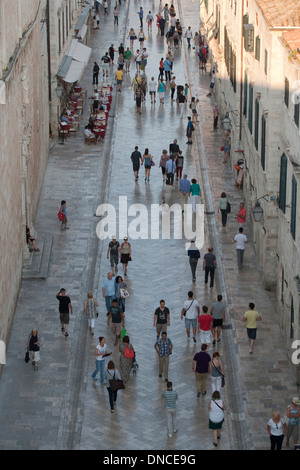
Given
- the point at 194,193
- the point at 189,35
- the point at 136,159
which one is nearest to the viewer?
the point at 194,193

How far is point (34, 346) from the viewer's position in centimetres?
3183

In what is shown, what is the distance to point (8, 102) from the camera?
3388cm

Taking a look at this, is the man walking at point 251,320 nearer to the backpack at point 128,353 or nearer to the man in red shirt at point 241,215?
the backpack at point 128,353

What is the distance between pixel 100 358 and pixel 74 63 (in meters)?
29.1

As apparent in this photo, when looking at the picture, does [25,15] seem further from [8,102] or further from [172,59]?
[172,59]

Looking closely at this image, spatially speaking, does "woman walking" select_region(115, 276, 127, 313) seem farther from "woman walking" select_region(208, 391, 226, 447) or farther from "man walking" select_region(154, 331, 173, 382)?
"woman walking" select_region(208, 391, 226, 447)

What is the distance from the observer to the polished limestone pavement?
29234 millimetres

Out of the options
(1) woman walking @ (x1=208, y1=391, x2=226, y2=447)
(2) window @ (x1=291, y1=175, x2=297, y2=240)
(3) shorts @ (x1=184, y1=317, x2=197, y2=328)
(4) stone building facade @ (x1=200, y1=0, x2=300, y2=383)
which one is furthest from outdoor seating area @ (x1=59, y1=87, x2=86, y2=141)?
(1) woman walking @ (x1=208, y1=391, x2=226, y2=447)

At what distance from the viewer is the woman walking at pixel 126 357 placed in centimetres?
3100

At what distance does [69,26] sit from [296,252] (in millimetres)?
31393

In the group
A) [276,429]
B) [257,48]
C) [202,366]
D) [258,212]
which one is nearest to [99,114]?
[257,48]

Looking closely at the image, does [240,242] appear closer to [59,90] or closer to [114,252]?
[114,252]

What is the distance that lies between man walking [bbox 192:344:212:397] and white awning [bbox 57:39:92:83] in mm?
25711
